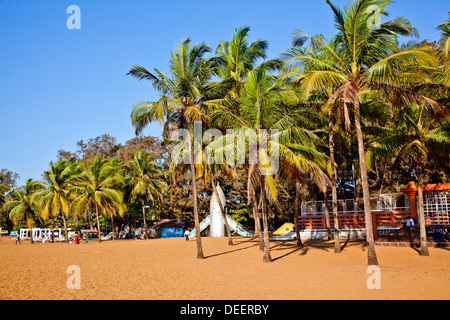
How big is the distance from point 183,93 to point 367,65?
26.8ft

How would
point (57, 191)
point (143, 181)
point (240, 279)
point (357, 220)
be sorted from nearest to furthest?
point (240, 279) < point (357, 220) < point (57, 191) < point (143, 181)

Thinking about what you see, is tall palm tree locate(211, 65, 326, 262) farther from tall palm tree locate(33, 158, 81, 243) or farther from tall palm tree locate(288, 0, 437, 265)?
tall palm tree locate(33, 158, 81, 243)

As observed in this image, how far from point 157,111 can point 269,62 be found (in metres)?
9.52

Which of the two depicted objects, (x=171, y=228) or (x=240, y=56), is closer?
(x=240, y=56)

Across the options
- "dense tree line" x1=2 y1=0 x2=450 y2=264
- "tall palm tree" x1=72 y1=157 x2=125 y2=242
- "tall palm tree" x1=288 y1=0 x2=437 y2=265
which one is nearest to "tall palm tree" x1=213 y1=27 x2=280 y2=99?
"dense tree line" x1=2 y1=0 x2=450 y2=264

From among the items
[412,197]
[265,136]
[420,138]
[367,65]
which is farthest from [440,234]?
[265,136]

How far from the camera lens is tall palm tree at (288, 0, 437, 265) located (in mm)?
13758

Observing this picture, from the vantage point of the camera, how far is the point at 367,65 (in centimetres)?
1551

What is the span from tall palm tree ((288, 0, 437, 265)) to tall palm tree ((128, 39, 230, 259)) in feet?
16.0

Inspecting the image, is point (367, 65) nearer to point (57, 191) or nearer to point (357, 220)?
point (357, 220)
